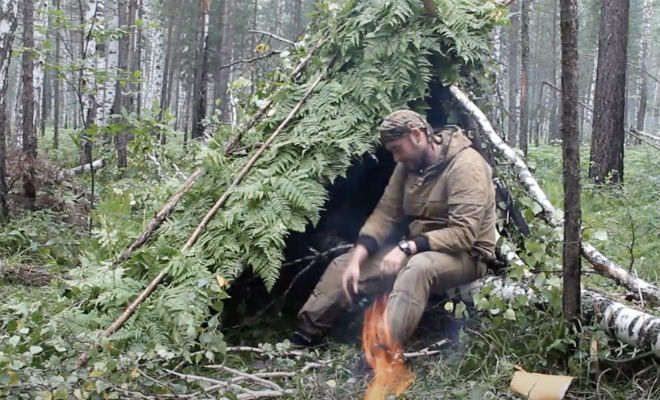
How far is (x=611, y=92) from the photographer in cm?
1030

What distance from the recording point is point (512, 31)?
25.8 metres

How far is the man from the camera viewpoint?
3.94 meters

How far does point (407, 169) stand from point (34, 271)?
381cm

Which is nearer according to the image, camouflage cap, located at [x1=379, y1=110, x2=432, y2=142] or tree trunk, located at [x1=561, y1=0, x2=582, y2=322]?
tree trunk, located at [x1=561, y1=0, x2=582, y2=322]

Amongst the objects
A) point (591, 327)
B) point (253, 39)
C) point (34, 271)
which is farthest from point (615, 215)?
point (253, 39)

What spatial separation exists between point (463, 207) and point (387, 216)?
76cm

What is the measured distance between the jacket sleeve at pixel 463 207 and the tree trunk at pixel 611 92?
685cm

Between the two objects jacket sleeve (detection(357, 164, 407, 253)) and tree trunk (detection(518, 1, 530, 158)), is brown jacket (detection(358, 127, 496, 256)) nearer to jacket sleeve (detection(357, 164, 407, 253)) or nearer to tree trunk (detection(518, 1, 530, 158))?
jacket sleeve (detection(357, 164, 407, 253))

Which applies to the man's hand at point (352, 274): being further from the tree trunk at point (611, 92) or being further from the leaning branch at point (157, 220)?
the tree trunk at point (611, 92)

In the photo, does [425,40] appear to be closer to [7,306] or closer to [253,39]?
[7,306]

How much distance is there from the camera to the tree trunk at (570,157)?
124 inches

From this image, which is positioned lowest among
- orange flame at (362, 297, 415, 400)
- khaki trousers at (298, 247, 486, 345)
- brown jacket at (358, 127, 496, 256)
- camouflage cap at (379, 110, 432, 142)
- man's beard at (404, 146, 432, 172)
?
orange flame at (362, 297, 415, 400)

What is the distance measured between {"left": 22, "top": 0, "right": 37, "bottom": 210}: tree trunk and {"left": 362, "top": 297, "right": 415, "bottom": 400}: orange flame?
5.53 meters

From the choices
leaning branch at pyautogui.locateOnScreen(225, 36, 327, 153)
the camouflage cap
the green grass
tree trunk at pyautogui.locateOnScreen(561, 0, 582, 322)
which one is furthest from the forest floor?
leaning branch at pyautogui.locateOnScreen(225, 36, 327, 153)
